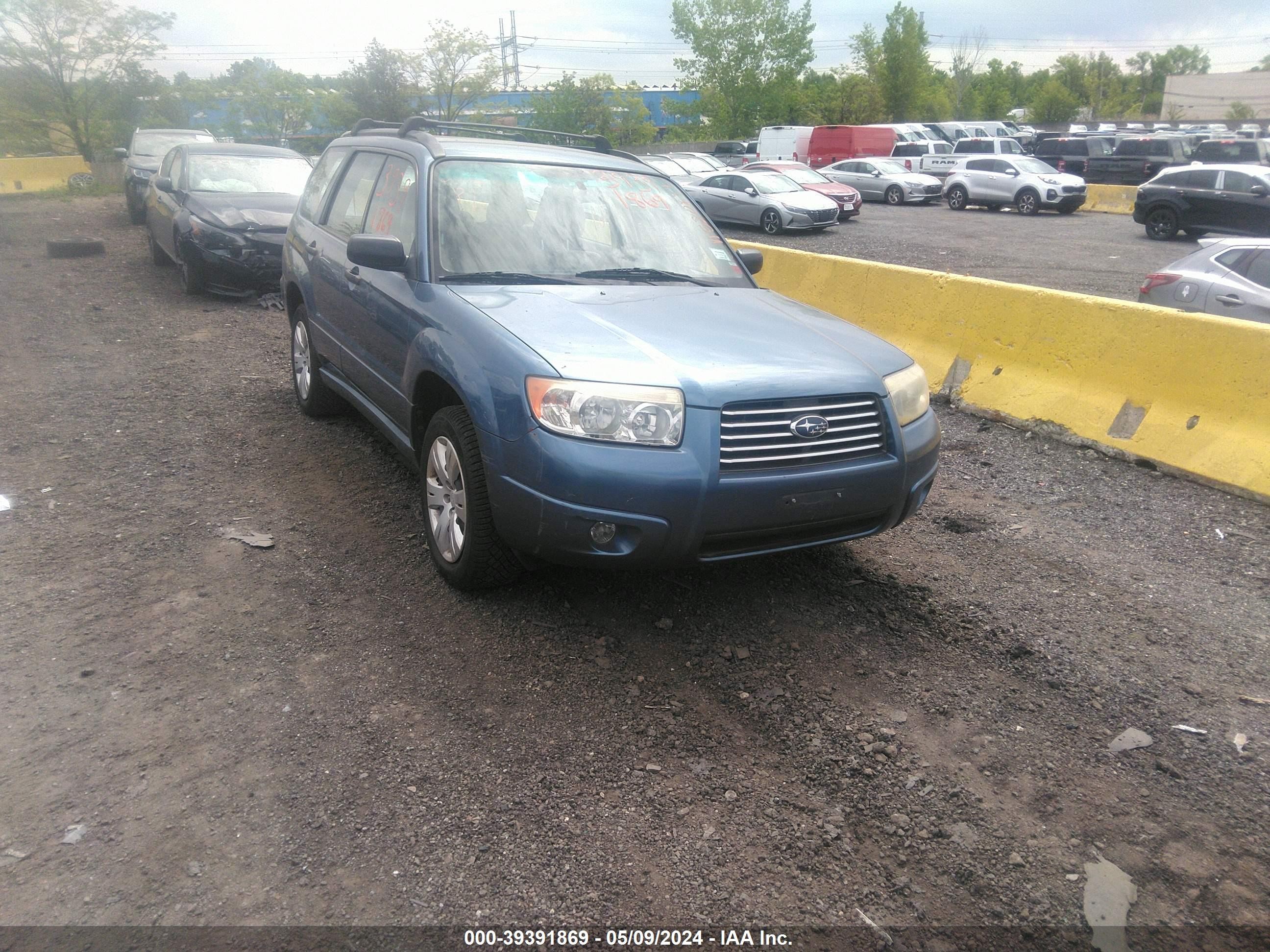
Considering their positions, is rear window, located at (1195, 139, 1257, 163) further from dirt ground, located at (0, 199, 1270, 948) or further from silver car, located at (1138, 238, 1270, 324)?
dirt ground, located at (0, 199, 1270, 948)

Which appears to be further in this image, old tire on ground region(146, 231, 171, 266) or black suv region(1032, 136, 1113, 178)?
black suv region(1032, 136, 1113, 178)

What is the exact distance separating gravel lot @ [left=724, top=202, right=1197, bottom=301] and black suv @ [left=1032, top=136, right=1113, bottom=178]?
791 cm

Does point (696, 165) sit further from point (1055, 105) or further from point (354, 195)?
point (1055, 105)

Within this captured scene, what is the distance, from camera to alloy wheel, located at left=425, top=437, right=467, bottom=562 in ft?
13.0

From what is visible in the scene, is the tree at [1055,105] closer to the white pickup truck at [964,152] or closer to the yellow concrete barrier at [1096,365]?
the white pickup truck at [964,152]

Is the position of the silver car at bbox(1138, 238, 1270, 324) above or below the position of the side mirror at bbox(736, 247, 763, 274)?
below

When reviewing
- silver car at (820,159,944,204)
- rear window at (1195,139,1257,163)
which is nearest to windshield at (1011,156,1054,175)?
silver car at (820,159,944,204)

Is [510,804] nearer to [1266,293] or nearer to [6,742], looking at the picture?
[6,742]

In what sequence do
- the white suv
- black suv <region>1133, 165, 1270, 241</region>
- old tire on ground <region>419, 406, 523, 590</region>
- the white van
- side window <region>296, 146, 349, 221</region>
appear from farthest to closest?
1. the white van
2. the white suv
3. black suv <region>1133, 165, 1270, 241</region>
4. side window <region>296, 146, 349, 221</region>
5. old tire on ground <region>419, 406, 523, 590</region>

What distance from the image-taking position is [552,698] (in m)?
3.40

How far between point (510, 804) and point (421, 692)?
720 millimetres

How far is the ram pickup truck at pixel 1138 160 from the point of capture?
1225 inches

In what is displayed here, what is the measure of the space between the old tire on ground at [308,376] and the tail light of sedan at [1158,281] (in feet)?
22.9

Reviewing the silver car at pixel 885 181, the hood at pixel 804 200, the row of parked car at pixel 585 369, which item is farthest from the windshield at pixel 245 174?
the silver car at pixel 885 181
